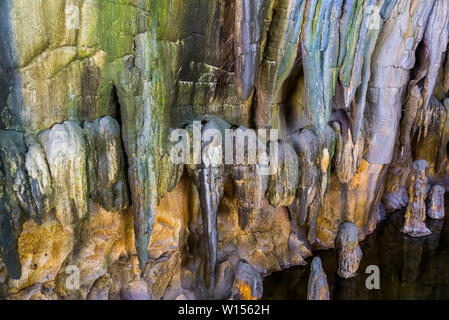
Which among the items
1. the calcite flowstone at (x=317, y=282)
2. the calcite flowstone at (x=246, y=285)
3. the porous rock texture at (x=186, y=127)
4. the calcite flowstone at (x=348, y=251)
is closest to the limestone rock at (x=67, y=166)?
the porous rock texture at (x=186, y=127)

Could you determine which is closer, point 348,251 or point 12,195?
point 12,195

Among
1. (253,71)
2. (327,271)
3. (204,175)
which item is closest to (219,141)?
(204,175)

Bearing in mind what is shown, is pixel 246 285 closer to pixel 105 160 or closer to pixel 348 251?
pixel 348 251

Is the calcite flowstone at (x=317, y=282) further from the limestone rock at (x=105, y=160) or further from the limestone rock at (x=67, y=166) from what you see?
the limestone rock at (x=67, y=166)

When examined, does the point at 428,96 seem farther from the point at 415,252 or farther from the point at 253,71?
the point at 253,71

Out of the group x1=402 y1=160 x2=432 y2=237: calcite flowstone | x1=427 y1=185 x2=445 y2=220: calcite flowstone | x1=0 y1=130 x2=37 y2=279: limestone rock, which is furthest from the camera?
x1=427 y1=185 x2=445 y2=220: calcite flowstone

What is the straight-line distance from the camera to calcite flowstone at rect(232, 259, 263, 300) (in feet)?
16.0

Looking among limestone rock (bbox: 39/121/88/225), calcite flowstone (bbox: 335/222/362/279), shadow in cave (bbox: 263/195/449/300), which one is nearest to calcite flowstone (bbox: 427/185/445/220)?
shadow in cave (bbox: 263/195/449/300)

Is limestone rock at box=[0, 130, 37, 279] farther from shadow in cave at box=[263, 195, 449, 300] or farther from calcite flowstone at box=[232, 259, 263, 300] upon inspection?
shadow in cave at box=[263, 195, 449, 300]

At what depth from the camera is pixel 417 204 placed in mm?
6547

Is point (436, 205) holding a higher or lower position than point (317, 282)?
higher

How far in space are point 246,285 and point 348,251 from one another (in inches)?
52.9

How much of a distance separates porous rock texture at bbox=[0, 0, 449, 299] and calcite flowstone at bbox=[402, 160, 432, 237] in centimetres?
55

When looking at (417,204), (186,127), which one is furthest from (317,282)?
(417,204)
